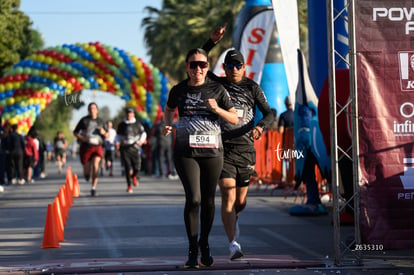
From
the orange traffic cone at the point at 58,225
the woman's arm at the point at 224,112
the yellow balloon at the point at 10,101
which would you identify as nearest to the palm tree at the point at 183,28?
the yellow balloon at the point at 10,101

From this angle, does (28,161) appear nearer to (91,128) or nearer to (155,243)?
(91,128)

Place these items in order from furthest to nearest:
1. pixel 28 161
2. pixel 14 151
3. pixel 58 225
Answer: pixel 28 161
pixel 14 151
pixel 58 225

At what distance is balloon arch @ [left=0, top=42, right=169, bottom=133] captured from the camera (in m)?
31.8

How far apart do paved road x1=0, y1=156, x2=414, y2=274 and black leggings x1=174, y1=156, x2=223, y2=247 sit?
366 millimetres

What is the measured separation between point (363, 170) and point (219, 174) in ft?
4.33

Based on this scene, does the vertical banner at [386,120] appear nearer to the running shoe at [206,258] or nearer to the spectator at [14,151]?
the running shoe at [206,258]

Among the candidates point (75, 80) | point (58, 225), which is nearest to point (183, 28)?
point (75, 80)

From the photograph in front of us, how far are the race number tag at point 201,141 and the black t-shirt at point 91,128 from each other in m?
10.4

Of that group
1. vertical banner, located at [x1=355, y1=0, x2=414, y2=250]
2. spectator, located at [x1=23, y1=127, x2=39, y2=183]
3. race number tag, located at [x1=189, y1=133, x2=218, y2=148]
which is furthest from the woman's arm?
spectator, located at [x1=23, y1=127, x2=39, y2=183]

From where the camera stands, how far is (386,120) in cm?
816

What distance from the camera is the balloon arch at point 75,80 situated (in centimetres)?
3178

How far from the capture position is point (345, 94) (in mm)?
10773

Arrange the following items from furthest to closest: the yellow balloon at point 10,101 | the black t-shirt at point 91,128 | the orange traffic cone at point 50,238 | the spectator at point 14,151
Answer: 1. the yellow balloon at point 10,101
2. the spectator at point 14,151
3. the black t-shirt at point 91,128
4. the orange traffic cone at point 50,238

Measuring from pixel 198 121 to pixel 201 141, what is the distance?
0.19 m
